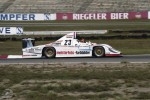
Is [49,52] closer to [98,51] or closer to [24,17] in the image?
[98,51]

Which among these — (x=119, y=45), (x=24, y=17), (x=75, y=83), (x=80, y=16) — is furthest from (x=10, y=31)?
(x=75, y=83)

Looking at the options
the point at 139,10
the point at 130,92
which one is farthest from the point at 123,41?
the point at 139,10

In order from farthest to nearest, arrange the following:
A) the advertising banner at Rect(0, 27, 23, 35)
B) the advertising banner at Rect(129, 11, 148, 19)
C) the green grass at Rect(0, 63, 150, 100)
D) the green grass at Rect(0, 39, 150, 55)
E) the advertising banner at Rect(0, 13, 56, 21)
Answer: the advertising banner at Rect(0, 13, 56, 21) < the advertising banner at Rect(129, 11, 148, 19) < the advertising banner at Rect(0, 27, 23, 35) < the green grass at Rect(0, 39, 150, 55) < the green grass at Rect(0, 63, 150, 100)

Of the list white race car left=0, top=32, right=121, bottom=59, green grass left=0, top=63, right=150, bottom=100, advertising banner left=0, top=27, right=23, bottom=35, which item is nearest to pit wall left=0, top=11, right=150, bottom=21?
advertising banner left=0, top=27, right=23, bottom=35

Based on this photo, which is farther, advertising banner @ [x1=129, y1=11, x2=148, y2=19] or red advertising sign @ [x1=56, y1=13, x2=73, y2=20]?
red advertising sign @ [x1=56, y1=13, x2=73, y2=20]

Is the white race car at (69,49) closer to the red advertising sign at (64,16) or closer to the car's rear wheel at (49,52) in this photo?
the car's rear wheel at (49,52)

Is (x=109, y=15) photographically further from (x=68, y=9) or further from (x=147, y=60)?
(x=147, y=60)

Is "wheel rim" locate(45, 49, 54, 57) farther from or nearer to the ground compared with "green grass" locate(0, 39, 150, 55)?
nearer to the ground

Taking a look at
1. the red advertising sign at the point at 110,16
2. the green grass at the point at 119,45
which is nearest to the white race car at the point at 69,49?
the green grass at the point at 119,45

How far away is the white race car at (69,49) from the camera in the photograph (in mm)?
23781

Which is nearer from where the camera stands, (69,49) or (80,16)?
(69,49)

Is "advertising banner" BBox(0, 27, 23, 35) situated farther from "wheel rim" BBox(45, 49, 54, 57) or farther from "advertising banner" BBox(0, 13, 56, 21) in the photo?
"advertising banner" BBox(0, 13, 56, 21)

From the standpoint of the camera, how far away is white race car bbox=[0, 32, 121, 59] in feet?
78.0

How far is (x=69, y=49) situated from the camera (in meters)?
24.1
